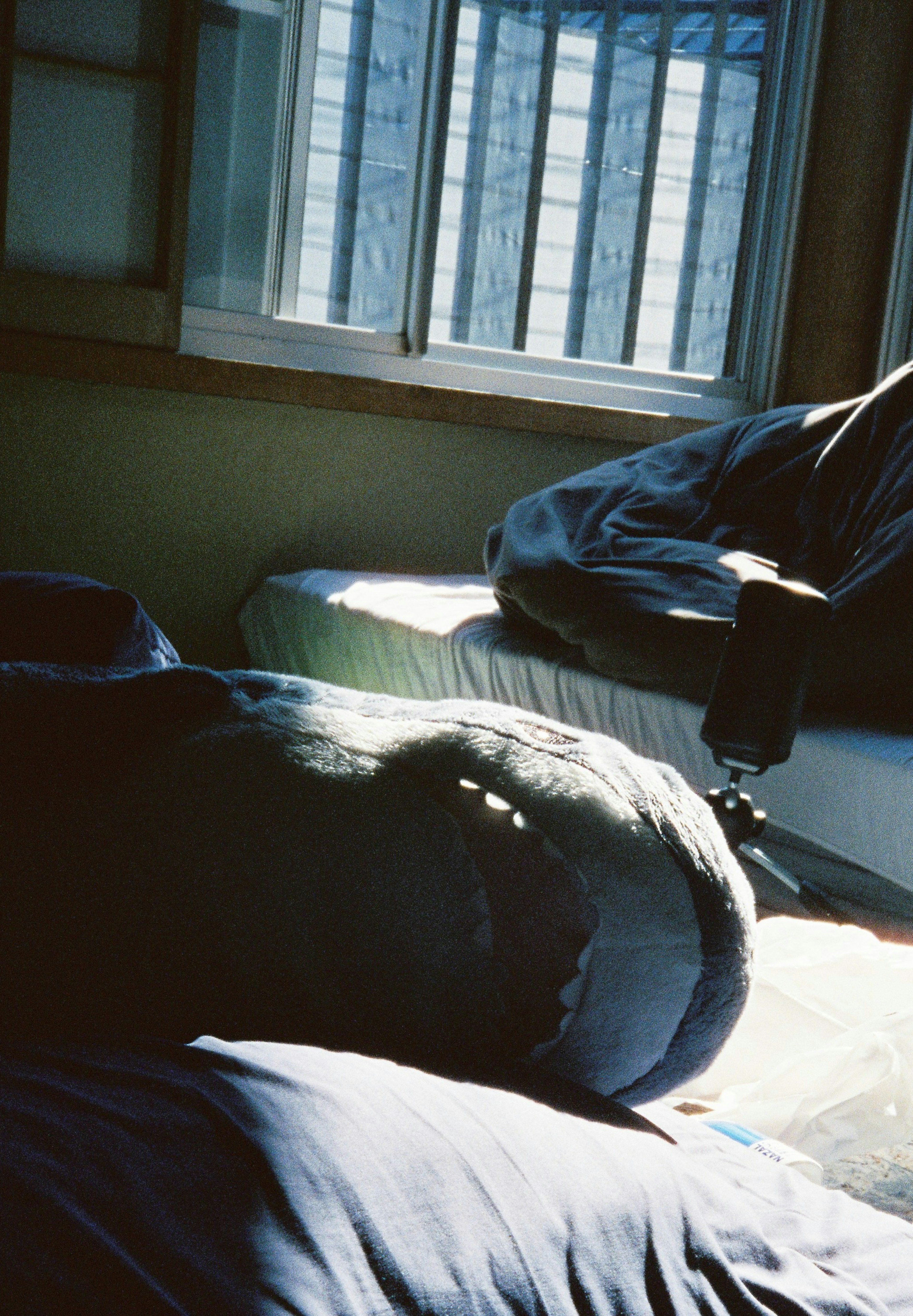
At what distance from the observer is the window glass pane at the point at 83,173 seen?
265cm

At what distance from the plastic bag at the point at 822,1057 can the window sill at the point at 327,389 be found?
2119 mm

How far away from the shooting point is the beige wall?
2768 mm

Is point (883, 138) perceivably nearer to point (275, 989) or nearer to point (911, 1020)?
point (911, 1020)

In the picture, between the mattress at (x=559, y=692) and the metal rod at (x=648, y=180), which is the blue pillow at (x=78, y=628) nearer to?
the mattress at (x=559, y=692)

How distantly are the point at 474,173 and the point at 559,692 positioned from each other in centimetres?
185

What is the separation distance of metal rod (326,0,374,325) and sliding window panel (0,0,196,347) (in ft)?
1.62

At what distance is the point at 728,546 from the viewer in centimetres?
216

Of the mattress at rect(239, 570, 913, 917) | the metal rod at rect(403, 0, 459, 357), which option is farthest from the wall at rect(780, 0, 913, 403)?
the mattress at rect(239, 570, 913, 917)

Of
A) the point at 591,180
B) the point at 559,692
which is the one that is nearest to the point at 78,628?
the point at 559,692

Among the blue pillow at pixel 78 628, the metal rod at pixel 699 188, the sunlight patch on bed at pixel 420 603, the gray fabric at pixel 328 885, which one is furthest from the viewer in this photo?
the metal rod at pixel 699 188

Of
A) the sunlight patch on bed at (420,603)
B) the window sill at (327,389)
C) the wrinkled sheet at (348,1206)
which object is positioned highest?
the window sill at (327,389)

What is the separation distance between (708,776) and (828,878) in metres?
0.37

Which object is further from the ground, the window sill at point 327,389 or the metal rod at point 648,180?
the metal rod at point 648,180

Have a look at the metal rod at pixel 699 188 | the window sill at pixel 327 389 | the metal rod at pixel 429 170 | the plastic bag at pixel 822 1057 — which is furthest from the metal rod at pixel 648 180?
the plastic bag at pixel 822 1057
